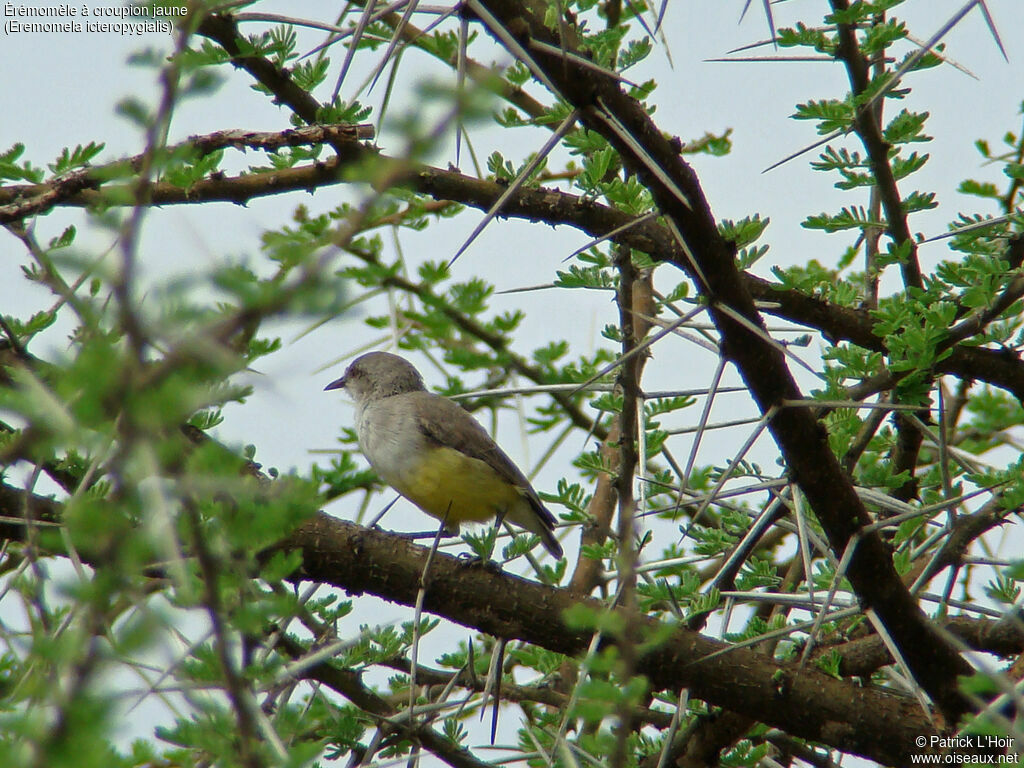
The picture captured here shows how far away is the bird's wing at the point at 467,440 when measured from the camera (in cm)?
666

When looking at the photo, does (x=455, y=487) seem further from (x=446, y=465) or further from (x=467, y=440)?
(x=467, y=440)

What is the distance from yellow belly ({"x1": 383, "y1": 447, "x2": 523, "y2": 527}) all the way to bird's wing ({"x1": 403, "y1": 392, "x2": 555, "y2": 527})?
3.1 inches

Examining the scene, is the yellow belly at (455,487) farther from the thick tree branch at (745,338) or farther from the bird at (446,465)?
the thick tree branch at (745,338)

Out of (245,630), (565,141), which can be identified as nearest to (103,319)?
(245,630)

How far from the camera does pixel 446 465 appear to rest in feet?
21.2

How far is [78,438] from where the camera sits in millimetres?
1241

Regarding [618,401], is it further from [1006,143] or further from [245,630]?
[245,630]

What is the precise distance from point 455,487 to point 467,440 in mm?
471

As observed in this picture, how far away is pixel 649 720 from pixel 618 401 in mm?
1384

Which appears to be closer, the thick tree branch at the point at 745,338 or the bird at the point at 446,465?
the thick tree branch at the point at 745,338

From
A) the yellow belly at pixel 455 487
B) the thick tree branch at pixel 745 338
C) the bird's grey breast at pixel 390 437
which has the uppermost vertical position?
the bird's grey breast at pixel 390 437

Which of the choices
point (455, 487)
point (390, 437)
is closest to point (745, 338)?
point (455, 487)

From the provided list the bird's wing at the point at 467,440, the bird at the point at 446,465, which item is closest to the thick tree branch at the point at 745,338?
the bird at the point at 446,465

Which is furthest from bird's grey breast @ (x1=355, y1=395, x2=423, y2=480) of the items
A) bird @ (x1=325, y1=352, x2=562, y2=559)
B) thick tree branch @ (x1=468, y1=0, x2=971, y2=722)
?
thick tree branch @ (x1=468, y1=0, x2=971, y2=722)
